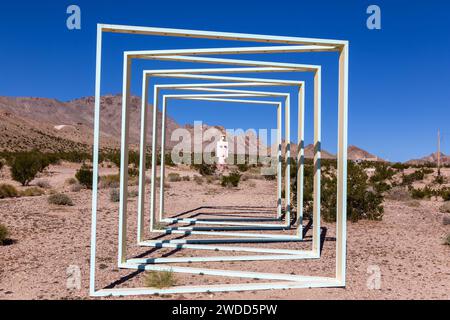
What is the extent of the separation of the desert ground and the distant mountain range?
4293 centimetres

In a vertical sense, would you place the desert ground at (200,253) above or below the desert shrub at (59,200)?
below

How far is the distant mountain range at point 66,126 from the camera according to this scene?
232 feet

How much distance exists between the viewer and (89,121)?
148875 mm

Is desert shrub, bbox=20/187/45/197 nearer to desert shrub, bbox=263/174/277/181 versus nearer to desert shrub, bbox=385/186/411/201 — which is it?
desert shrub, bbox=385/186/411/201

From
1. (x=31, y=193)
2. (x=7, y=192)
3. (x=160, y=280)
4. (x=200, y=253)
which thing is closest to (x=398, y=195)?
(x=200, y=253)

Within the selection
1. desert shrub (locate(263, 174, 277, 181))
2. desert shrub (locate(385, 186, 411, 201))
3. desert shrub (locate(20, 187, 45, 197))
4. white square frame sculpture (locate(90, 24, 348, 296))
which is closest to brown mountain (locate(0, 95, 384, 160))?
desert shrub (locate(263, 174, 277, 181))

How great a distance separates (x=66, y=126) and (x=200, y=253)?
10686cm

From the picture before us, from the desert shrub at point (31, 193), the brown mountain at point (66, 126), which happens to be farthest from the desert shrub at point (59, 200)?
the brown mountain at point (66, 126)

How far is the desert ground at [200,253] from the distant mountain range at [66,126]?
42.9m

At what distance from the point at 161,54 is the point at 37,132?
80338mm

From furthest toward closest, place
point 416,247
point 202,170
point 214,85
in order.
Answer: point 202,170, point 214,85, point 416,247

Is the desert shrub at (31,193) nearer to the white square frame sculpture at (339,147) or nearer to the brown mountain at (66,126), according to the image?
the white square frame sculpture at (339,147)
